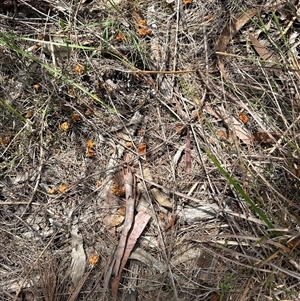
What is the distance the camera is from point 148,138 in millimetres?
2078

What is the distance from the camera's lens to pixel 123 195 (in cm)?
205

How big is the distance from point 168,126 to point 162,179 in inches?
9.5

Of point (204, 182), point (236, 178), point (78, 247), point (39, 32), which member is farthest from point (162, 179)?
point (39, 32)

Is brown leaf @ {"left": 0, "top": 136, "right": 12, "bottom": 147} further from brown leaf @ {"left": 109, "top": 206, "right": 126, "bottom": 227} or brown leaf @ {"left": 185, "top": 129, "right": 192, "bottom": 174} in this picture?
brown leaf @ {"left": 185, "top": 129, "right": 192, "bottom": 174}

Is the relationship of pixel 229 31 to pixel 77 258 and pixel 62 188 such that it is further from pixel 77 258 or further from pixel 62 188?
pixel 77 258

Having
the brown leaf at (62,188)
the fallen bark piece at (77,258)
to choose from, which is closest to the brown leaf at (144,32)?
the brown leaf at (62,188)

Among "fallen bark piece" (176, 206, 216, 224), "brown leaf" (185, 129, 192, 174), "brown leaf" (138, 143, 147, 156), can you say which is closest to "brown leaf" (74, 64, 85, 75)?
"brown leaf" (138, 143, 147, 156)

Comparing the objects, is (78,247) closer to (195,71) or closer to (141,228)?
(141,228)

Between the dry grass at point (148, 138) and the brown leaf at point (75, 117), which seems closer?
the dry grass at point (148, 138)

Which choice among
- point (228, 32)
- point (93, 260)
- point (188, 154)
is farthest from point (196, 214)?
point (228, 32)

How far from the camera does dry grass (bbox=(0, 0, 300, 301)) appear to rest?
1.92m

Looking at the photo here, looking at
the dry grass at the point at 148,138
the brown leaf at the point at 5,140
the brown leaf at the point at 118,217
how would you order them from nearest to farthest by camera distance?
the dry grass at the point at 148,138
the brown leaf at the point at 118,217
the brown leaf at the point at 5,140

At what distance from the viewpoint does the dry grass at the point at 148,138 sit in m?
1.92

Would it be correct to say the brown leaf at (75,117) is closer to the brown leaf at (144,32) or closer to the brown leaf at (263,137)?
the brown leaf at (144,32)
